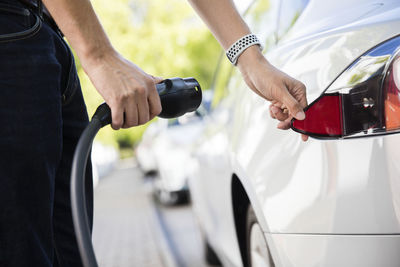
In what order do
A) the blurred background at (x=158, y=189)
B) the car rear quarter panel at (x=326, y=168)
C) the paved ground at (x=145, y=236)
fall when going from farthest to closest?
the blurred background at (x=158, y=189), the paved ground at (x=145, y=236), the car rear quarter panel at (x=326, y=168)

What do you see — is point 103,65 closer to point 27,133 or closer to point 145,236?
point 27,133

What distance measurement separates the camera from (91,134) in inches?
47.2

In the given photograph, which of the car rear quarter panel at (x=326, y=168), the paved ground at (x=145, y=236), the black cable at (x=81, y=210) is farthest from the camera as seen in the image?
the paved ground at (x=145, y=236)

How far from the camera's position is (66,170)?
1643mm

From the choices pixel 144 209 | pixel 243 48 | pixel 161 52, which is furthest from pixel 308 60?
pixel 161 52

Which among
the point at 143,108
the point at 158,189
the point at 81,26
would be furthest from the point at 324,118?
the point at 158,189

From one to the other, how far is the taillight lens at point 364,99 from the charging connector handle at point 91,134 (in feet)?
1.52

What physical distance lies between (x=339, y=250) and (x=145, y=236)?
5.18 m

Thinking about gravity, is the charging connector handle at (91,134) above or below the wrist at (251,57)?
below

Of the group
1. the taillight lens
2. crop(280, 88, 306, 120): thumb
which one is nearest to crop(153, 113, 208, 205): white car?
the taillight lens

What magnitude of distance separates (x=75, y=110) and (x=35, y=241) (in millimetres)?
421

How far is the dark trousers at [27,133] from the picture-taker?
126 cm

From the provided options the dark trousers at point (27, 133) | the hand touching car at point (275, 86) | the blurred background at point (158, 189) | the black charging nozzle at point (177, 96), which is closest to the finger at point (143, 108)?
the black charging nozzle at point (177, 96)

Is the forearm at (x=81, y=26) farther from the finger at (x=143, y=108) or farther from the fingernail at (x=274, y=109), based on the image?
the fingernail at (x=274, y=109)
